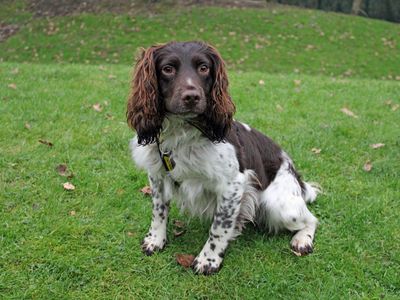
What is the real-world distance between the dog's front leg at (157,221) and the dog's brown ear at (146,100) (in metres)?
Result: 0.58

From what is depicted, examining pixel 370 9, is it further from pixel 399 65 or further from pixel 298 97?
pixel 298 97

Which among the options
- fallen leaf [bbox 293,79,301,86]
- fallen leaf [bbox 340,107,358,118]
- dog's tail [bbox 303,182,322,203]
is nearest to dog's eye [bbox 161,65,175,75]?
dog's tail [bbox 303,182,322,203]

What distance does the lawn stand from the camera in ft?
10.9

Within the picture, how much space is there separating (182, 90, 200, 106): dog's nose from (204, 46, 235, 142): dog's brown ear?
0.25 m

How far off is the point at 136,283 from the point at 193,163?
0.96 meters

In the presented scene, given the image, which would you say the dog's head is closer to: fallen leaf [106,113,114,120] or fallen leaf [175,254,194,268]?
fallen leaf [175,254,194,268]

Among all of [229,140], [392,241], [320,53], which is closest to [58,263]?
[229,140]

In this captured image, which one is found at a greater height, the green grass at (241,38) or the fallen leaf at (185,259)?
the fallen leaf at (185,259)

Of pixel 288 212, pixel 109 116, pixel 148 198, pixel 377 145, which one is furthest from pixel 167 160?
pixel 109 116

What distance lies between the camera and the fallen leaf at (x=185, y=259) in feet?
11.5

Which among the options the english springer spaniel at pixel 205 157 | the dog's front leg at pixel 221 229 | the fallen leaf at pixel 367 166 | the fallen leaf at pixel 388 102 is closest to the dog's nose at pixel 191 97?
the english springer spaniel at pixel 205 157

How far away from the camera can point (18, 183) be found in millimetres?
4602

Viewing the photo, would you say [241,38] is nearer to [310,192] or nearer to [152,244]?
[310,192]

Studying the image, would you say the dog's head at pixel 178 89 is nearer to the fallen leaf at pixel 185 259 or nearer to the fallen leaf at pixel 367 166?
the fallen leaf at pixel 185 259
